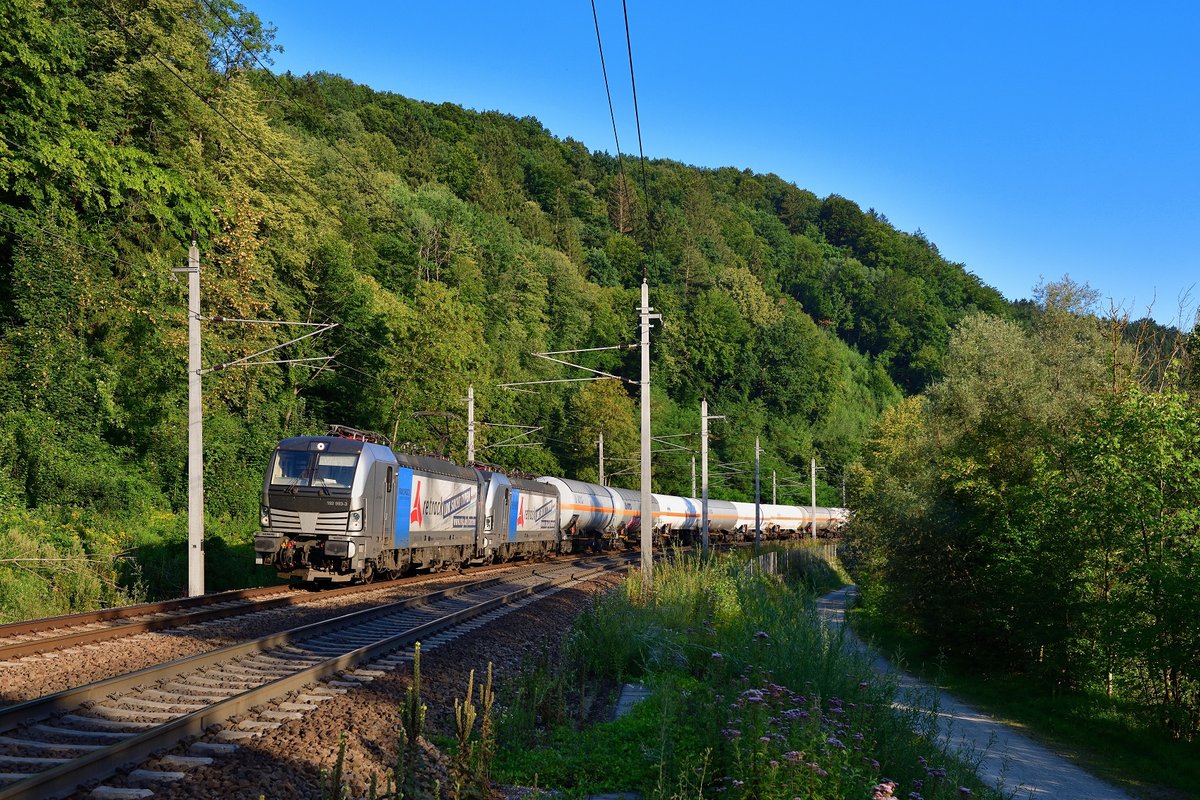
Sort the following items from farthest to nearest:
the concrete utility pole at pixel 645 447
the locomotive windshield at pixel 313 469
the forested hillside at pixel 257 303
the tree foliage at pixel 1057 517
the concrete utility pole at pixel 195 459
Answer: the forested hillside at pixel 257 303 → the concrete utility pole at pixel 645 447 → the locomotive windshield at pixel 313 469 → the concrete utility pole at pixel 195 459 → the tree foliage at pixel 1057 517

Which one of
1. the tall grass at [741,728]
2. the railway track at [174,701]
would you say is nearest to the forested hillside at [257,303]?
the railway track at [174,701]

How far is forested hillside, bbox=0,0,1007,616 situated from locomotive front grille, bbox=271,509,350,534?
10.0 feet

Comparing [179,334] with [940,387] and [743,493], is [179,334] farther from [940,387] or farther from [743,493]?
[743,493]

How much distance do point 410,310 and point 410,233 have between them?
20994 mm

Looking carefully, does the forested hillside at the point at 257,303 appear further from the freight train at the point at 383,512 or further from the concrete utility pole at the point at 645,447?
the concrete utility pole at the point at 645,447

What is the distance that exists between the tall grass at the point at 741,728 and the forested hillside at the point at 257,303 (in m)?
8.39

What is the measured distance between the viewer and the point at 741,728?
26.0 ft

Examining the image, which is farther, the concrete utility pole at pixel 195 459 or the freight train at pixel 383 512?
the freight train at pixel 383 512

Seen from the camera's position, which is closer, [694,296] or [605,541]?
[605,541]

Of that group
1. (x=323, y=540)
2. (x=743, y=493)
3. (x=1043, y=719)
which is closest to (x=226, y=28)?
(x=323, y=540)

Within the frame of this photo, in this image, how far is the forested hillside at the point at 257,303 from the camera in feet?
85.5

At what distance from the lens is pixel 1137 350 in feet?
77.5

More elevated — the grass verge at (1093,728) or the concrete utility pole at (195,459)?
the concrete utility pole at (195,459)

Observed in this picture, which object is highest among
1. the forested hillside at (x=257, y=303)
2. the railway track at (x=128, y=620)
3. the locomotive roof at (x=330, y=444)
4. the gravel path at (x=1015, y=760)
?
the forested hillside at (x=257, y=303)
